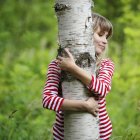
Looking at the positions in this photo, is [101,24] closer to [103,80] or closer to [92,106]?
[103,80]

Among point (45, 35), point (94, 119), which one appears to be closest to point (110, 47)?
point (45, 35)

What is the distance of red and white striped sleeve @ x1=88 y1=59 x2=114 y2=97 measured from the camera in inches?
120

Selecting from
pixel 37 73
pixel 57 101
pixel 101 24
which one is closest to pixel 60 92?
pixel 57 101

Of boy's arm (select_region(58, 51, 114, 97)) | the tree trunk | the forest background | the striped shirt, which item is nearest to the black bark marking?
the tree trunk

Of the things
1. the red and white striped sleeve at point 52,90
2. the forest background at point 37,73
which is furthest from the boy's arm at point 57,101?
the forest background at point 37,73

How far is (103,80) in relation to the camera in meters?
3.21

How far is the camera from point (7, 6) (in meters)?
11.4

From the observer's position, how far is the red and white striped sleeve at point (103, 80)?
10.0ft

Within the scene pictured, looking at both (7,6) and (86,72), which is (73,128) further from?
(7,6)

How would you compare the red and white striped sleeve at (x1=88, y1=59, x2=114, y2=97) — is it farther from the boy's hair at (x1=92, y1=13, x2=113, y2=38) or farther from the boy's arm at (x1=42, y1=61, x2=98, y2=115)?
the boy's hair at (x1=92, y1=13, x2=113, y2=38)

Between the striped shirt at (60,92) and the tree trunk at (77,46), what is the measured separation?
0.26 feet

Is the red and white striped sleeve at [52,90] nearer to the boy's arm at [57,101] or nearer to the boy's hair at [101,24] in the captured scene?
the boy's arm at [57,101]

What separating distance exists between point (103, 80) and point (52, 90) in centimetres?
35

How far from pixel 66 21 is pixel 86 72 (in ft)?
1.15
